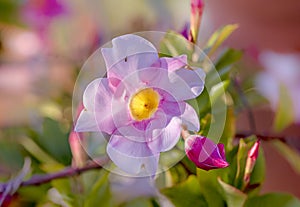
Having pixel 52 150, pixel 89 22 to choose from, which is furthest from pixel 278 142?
pixel 89 22

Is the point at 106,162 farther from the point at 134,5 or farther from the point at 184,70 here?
the point at 134,5

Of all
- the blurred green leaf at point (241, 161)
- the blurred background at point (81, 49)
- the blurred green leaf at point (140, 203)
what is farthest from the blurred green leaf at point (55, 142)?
the blurred green leaf at point (241, 161)

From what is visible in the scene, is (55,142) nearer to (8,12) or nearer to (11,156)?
(11,156)

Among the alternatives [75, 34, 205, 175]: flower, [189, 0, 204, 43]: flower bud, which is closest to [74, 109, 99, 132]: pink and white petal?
[75, 34, 205, 175]: flower

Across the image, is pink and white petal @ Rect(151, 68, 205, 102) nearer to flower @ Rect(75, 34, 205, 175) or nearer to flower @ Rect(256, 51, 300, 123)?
flower @ Rect(75, 34, 205, 175)

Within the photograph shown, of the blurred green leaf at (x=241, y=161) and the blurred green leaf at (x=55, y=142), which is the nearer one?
the blurred green leaf at (x=241, y=161)

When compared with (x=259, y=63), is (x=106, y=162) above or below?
above

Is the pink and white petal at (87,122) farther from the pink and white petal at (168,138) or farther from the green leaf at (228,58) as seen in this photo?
the green leaf at (228,58)

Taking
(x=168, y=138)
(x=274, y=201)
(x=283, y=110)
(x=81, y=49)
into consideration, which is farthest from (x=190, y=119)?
(x=81, y=49)
